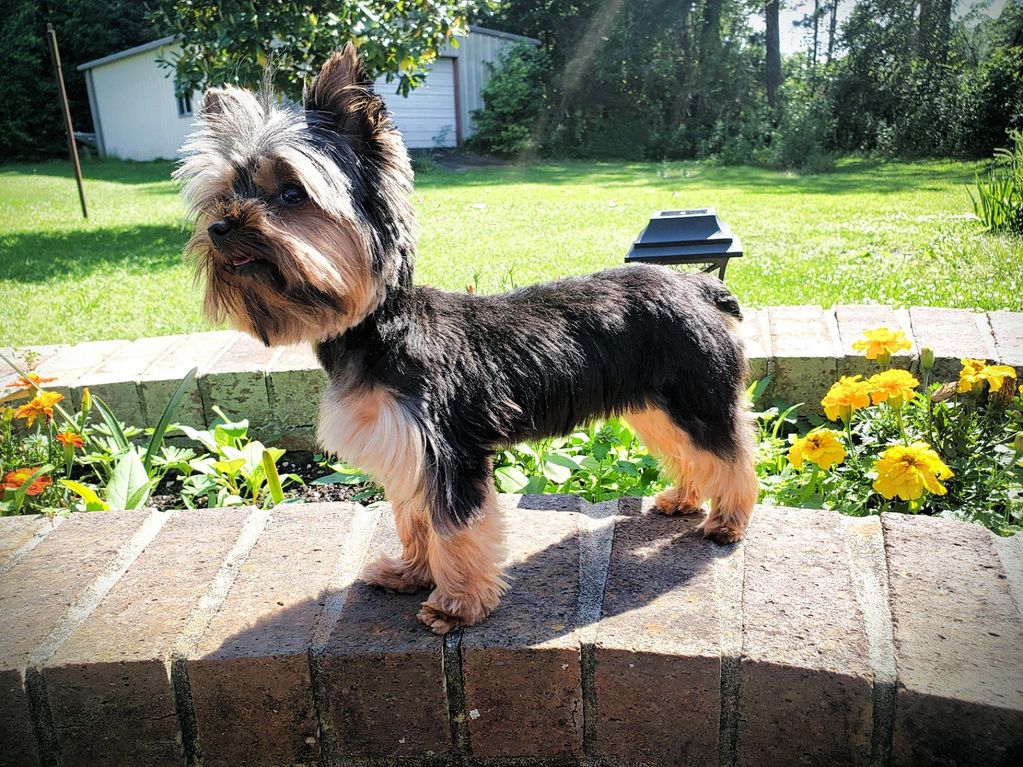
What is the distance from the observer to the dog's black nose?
82.4 inches

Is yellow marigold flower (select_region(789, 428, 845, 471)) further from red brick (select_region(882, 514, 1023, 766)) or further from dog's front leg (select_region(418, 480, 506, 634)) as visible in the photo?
dog's front leg (select_region(418, 480, 506, 634))

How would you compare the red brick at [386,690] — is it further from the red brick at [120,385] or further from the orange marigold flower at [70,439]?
the red brick at [120,385]

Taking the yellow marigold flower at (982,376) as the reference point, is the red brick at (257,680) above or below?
below

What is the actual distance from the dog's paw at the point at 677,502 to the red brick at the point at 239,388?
214 centimetres

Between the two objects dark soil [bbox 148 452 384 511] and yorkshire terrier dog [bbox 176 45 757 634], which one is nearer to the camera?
yorkshire terrier dog [bbox 176 45 757 634]

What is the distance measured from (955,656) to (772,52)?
81.6 ft

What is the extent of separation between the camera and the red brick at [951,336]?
→ 12.8 feet

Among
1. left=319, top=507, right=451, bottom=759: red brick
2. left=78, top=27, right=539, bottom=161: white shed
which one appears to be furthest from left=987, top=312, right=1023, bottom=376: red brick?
left=78, top=27, right=539, bottom=161: white shed

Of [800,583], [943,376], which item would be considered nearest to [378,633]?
[800,583]

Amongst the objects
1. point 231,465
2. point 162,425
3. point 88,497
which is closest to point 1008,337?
point 231,465

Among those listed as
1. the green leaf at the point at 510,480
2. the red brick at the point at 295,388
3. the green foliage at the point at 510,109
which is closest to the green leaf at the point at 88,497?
the red brick at the point at 295,388

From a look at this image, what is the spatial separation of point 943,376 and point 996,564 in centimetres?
174

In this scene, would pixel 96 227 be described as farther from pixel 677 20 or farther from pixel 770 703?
pixel 677 20

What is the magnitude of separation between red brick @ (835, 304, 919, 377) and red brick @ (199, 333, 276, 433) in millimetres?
2904
